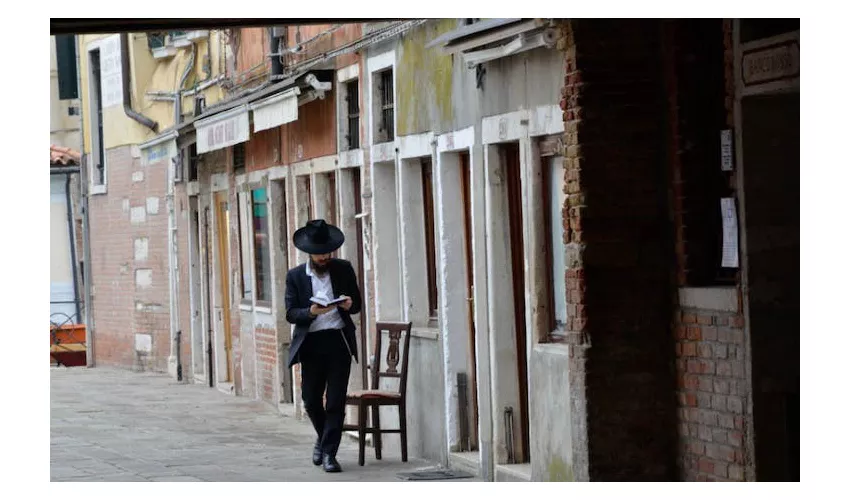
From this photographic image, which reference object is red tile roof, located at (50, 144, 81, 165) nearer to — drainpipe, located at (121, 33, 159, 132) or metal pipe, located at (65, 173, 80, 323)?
metal pipe, located at (65, 173, 80, 323)

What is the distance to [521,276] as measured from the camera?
523 inches

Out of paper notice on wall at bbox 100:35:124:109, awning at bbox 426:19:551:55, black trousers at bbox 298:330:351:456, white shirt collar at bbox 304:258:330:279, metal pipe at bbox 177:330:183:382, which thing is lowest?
→ metal pipe at bbox 177:330:183:382

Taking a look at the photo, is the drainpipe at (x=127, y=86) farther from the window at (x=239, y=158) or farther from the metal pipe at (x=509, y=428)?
the metal pipe at (x=509, y=428)

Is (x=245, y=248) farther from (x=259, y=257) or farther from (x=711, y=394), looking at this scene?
(x=711, y=394)

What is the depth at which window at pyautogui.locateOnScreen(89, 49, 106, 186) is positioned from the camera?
30.4 m

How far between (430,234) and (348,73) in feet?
7.46

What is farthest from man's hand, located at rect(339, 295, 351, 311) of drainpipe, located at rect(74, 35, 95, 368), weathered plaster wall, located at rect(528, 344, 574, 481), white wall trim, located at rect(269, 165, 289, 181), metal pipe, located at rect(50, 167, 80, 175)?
metal pipe, located at rect(50, 167, 80, 175)

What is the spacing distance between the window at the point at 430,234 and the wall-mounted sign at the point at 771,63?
5562 millimetres

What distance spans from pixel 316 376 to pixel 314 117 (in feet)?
16.4

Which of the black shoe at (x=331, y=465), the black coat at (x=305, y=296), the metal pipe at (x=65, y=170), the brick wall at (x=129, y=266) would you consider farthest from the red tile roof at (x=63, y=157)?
the black coat at (x=305, y=296)

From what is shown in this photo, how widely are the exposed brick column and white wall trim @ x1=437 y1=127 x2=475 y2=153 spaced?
106 inches

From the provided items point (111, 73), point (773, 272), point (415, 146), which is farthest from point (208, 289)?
point (773, 272)

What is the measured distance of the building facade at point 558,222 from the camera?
10.1 meters

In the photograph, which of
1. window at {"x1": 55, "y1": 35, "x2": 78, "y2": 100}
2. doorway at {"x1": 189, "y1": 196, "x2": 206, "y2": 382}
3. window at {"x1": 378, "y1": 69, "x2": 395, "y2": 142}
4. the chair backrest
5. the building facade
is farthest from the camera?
window at {"x1": 55, "y1": 35, "x2": 78, "y2": 100}
